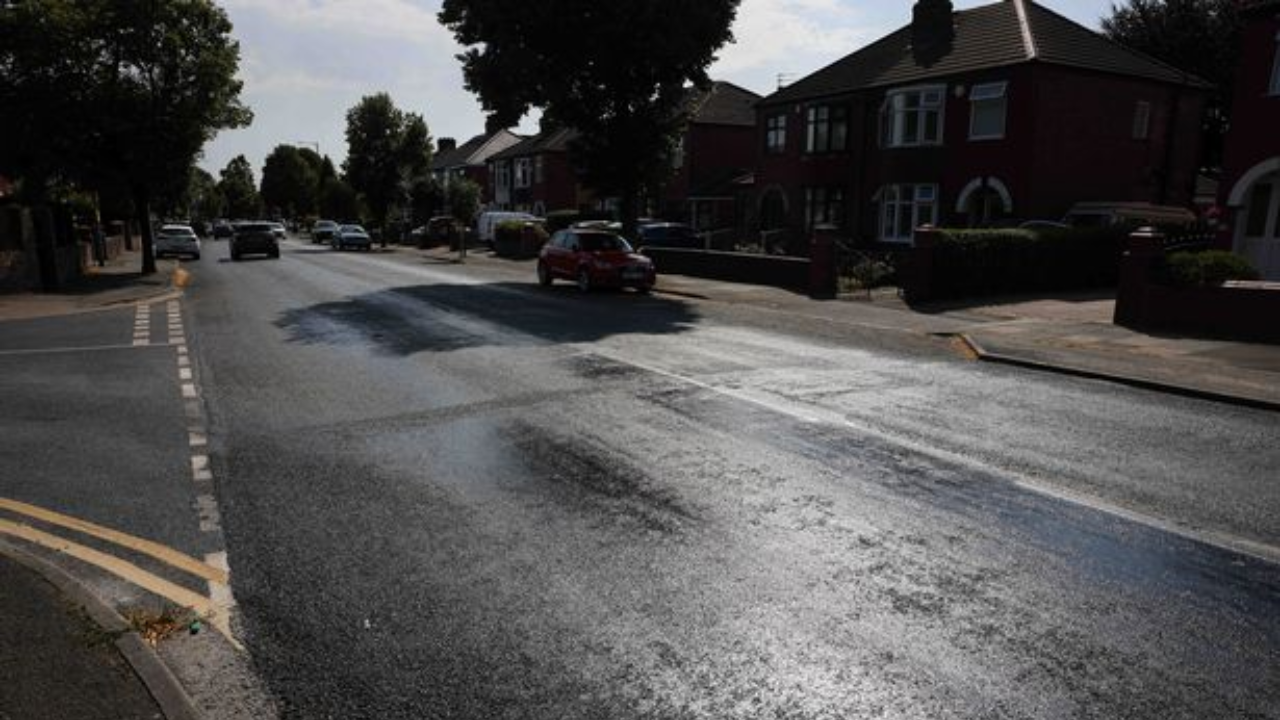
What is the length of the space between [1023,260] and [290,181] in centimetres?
13059

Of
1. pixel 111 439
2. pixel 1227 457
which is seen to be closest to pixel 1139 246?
pixel 1227 457

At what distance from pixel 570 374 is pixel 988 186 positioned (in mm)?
23376

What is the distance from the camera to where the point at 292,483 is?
6.74 meters

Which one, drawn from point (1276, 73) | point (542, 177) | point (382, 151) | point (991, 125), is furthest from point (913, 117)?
point (382, 151)

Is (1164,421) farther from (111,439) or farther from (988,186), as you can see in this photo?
(988,186)

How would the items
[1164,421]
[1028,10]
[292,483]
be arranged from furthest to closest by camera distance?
[1028,10], [1164,421], [292,483]

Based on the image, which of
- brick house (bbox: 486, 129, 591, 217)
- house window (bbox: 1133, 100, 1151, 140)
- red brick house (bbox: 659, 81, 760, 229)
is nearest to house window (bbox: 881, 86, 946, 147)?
house window (bbox: 1133, 100, 1151, 140)

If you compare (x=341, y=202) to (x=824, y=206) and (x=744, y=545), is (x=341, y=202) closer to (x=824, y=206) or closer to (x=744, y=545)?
(x=824, y=206)

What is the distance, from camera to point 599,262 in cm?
2325

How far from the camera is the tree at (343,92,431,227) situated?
78.6 m

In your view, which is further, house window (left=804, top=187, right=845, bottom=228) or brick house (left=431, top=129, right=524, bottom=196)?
brick house (left=431, top=129, right=524, bottom=196)

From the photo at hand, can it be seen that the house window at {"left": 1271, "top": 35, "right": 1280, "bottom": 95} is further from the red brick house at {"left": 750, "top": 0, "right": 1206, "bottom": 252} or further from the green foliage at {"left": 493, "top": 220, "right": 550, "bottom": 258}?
the green foliage at {"left": 493, "top": 220, "right": 550, "bottom": 258}

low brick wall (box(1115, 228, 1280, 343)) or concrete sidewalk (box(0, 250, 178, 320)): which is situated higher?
low brick wall (box(1115, 228, 1280, 343))

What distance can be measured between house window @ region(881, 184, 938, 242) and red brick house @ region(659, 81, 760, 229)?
15565 mm
